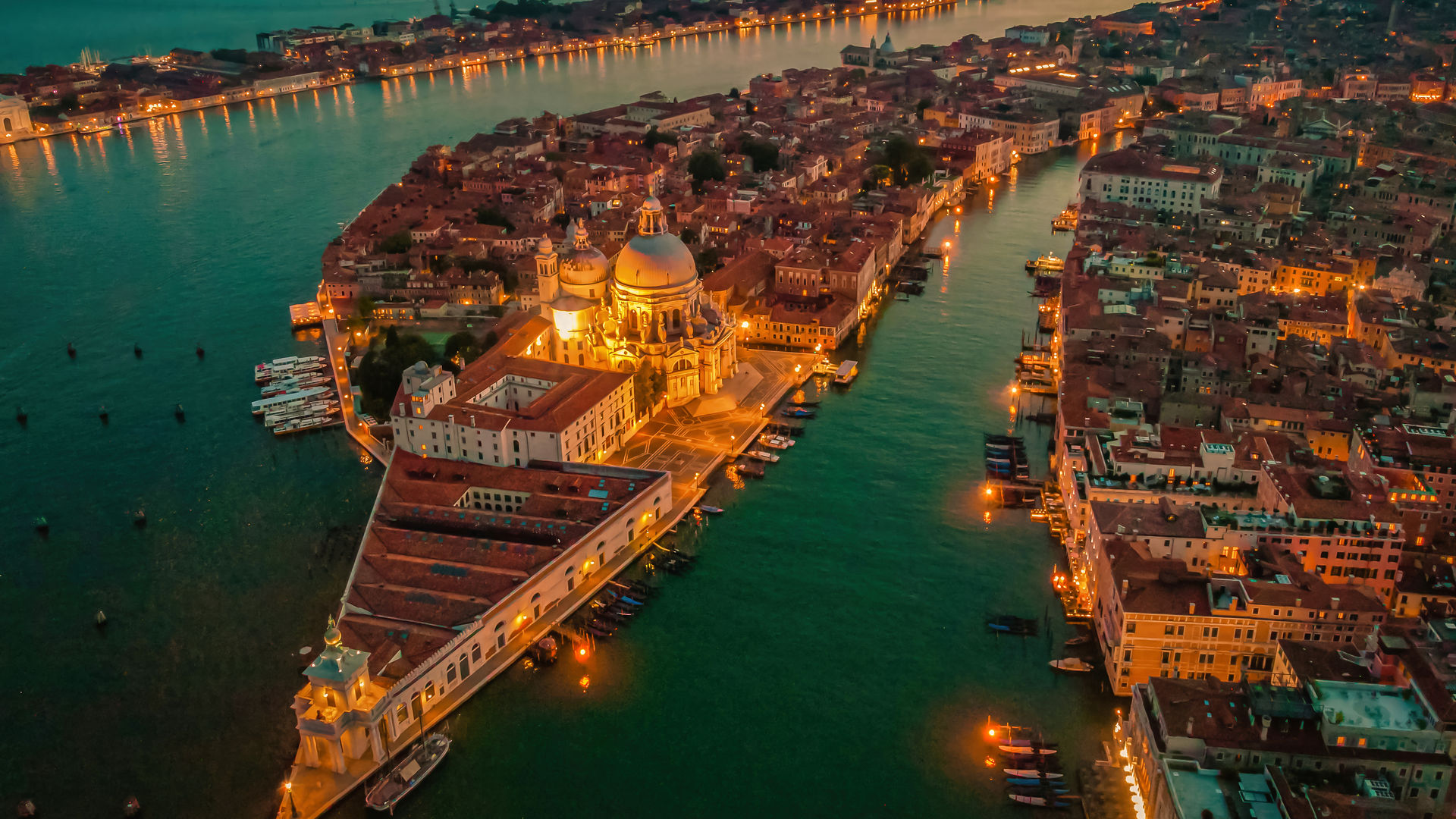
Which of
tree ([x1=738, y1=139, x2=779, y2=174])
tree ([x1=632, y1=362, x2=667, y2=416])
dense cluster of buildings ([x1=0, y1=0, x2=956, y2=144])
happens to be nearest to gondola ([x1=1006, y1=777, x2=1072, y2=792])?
tree ([x1=632, y1=362, x2=667, y2=416])

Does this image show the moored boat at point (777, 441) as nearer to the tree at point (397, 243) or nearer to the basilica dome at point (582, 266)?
the basilica dome at point (582, 266)

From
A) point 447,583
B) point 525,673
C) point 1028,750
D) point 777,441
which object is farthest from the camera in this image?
point 777,441

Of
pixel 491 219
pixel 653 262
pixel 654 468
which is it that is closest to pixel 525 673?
pixel 654 468

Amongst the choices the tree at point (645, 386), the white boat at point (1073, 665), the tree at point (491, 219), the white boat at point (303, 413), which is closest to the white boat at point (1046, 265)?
the tree at point (645, 386)

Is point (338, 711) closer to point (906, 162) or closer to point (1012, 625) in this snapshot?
point (1012, 625)

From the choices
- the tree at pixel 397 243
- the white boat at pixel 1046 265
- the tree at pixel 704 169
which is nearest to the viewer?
the tree at pixel 397 243
